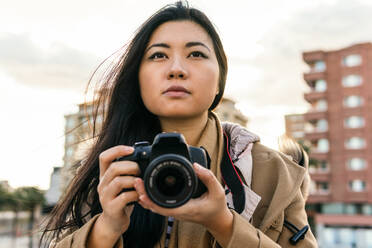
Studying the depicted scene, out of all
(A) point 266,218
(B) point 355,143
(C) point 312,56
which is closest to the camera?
(A) point 266,218

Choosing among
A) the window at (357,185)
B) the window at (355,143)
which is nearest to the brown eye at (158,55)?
the window at (357,185)

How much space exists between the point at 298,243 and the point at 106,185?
3.51ft

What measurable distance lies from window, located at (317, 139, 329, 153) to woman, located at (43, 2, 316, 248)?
121 ft

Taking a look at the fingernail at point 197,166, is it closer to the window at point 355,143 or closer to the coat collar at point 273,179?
the coat collar at point 273,179

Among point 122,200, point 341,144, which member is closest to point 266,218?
point 122,200

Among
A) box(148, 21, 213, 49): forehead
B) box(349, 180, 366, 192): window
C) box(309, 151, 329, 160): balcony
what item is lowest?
box(148, 21, 213, 49): forehead

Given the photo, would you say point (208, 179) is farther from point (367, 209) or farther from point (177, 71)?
point (367, 209)

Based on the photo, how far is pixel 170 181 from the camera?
5.37 ft

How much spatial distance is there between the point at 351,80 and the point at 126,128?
37.6 metres

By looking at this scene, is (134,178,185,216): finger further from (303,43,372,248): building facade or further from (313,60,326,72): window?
(313,60,326,72): window

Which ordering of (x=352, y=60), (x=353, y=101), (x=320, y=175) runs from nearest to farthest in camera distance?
(x=353, y=101), (x=352, y=60), (x=320, y=175)

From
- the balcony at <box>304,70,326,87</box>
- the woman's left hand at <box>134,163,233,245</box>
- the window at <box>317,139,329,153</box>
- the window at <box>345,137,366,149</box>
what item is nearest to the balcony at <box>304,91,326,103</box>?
the balcony at <box>304,70,326,87</box>

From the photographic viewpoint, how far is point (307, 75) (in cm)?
3825

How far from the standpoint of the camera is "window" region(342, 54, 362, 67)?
36.0m
